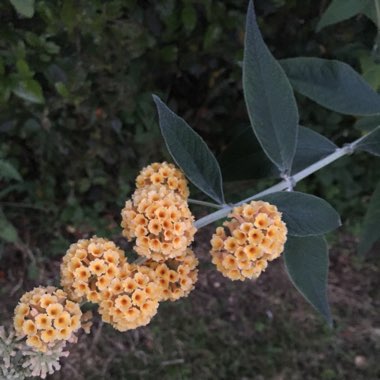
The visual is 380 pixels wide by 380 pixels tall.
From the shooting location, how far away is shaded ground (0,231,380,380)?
212 cm

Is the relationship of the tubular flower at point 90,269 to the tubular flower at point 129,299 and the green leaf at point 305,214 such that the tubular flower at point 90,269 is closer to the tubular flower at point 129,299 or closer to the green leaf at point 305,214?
the tubular flower at point 129,299

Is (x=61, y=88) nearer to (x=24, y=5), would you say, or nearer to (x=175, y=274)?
(x=24, y=5)

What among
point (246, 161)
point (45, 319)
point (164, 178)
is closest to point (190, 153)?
point (164, 178)

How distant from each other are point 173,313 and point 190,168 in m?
1.20

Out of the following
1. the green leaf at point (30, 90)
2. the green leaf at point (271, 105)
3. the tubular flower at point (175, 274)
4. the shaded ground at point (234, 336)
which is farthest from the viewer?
the shaded ground at point (234, 336)

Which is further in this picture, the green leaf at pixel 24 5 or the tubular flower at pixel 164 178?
the green leaf at pixel 24 5

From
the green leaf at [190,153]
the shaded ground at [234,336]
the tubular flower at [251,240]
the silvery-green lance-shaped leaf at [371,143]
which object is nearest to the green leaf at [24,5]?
the green leaf at [190,153]

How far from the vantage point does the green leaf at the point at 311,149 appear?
135cm

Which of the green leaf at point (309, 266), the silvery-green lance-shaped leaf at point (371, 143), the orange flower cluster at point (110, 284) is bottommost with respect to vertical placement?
the green leaf at point (309, 266)

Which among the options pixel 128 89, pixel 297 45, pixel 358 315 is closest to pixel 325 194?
pixel 358 315

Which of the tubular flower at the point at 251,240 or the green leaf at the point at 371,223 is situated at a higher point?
the tubular flower at the point at 251,240

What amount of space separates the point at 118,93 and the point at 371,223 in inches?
34.1

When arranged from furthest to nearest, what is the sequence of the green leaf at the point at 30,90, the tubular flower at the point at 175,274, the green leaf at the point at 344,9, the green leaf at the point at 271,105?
the green leaf at the point at 30,90
the green leaf at the point at 344,9
the green leaf at the point at 271,105
the tubular flower at the point at 175,274

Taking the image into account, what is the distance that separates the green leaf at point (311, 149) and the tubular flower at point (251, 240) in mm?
397
